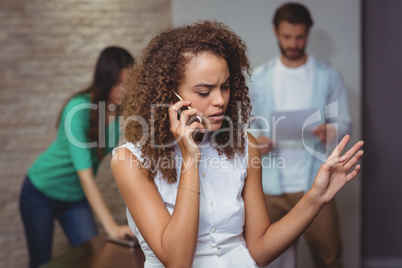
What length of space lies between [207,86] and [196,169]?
24 cm

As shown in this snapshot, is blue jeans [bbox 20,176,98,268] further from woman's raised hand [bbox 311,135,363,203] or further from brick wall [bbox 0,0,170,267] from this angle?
woman's raised hand [bbox 311,135,363,203]

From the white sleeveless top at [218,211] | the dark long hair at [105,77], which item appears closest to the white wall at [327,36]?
the dark long hair at [105,77]

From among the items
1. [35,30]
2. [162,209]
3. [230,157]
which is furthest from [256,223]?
[35,30]

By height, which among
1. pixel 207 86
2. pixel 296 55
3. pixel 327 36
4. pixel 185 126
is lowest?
pixel 185 126

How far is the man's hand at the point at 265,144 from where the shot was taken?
9.87 ft

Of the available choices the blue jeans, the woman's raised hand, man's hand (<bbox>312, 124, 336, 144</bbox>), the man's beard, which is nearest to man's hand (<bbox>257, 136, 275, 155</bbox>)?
man's hand (<bbox>312, 124, 336, 144</bbox>)

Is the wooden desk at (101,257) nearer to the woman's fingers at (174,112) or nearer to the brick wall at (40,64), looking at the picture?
the woman's fingers at (174,112)

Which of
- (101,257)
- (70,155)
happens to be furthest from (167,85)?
(70,155)

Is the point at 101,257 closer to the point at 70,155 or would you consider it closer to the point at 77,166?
the point at 77,166

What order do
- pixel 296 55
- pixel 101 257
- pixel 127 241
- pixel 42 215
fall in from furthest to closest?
pixel 296 55 → pixel 42 215 → pixel 127 241 → pixel 101 257

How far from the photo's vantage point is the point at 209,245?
1493mm

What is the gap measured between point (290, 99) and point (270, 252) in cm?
174

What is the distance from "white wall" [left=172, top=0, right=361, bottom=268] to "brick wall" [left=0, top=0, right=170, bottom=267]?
18.0 inches

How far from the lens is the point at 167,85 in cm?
151
